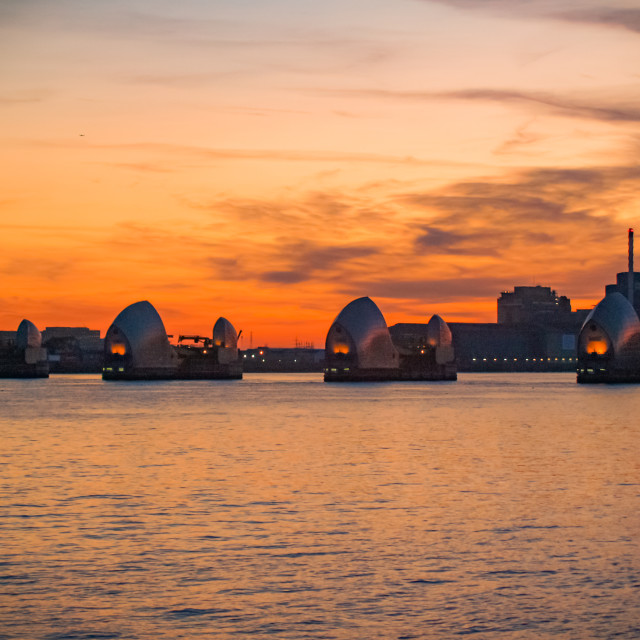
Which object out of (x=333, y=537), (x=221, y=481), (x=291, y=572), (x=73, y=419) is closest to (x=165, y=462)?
(x=221, y=481)

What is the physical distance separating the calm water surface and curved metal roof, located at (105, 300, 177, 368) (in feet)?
307

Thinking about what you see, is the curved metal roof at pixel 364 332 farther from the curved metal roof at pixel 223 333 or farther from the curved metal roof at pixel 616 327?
the curved metal roof at pixel 223 333

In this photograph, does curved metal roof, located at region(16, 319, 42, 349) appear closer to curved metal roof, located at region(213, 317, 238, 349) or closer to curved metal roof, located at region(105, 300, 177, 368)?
curved metal roof, located at region(213, 317, 238, 349)

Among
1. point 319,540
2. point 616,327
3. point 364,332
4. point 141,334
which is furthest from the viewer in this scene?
point 364,332

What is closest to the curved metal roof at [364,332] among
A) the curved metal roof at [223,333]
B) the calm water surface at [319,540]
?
the curved metal roof at [223,333]

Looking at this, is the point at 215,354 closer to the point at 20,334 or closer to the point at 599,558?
the point at 20,334

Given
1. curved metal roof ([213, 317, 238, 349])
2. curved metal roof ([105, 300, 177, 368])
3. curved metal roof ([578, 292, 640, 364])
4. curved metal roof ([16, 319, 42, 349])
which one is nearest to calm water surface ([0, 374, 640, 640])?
curved metal roof ([578, 292, 640, 364])

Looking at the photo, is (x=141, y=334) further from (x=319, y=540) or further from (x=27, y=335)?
(x=319, y=540)

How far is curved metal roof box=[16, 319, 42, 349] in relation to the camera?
16275cm

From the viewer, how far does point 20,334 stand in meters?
163

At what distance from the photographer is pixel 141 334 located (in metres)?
134

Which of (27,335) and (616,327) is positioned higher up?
(27,335)

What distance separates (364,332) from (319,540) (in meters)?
115

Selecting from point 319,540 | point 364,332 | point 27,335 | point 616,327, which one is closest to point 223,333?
point 27,335
